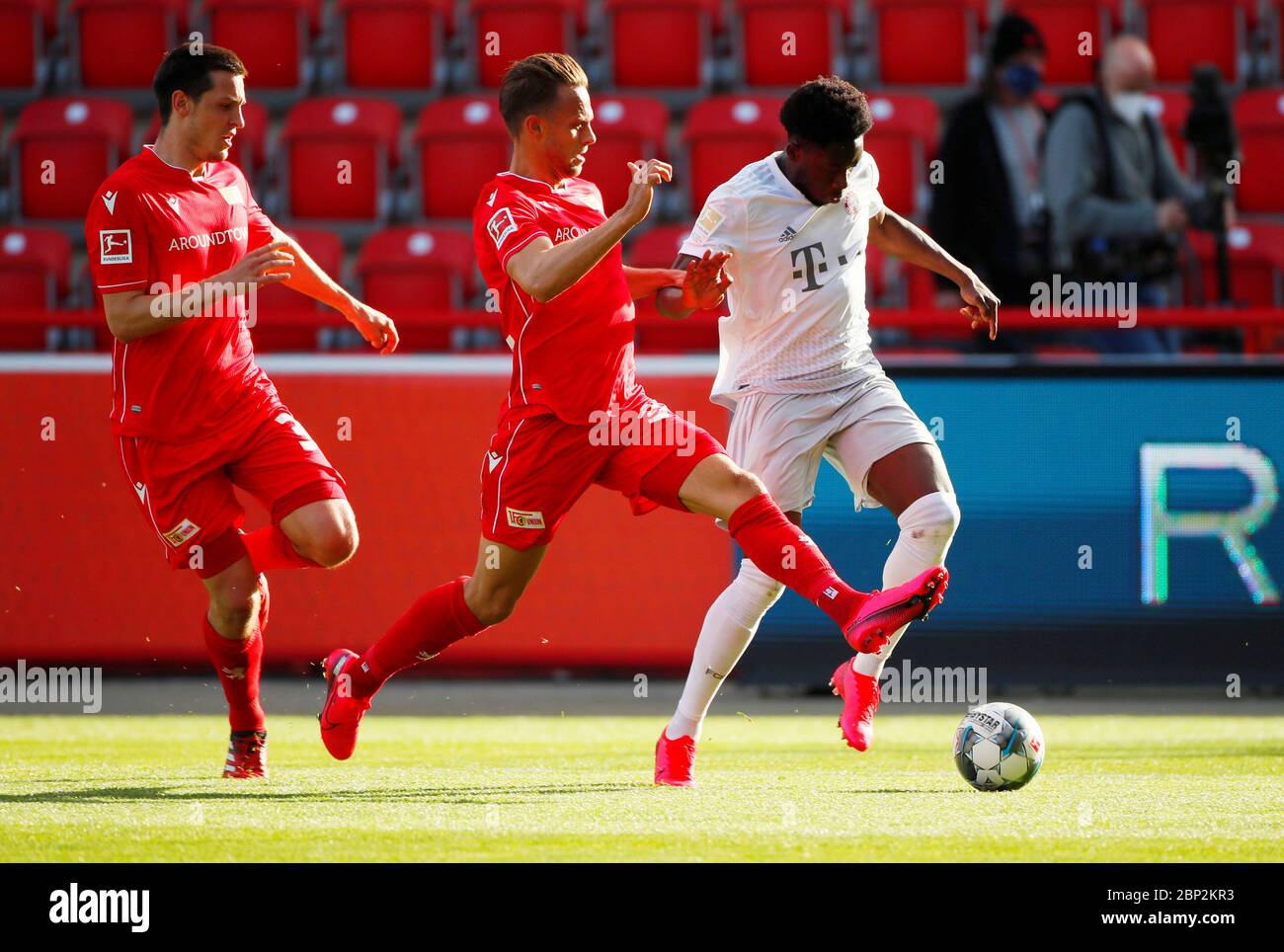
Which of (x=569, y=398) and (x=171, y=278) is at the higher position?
(x=171, y=278)

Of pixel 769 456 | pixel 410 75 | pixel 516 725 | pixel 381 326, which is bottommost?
pixel 516 725

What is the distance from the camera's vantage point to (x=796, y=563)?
557cm

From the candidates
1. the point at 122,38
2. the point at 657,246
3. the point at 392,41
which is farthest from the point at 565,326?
the point at 122,38

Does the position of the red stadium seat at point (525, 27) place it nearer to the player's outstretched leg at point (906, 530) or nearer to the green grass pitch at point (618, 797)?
the green grass pitch at point (618, 797)

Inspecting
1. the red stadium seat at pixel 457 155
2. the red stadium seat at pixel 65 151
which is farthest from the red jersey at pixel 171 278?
the red stadium seat at pixel 65 151

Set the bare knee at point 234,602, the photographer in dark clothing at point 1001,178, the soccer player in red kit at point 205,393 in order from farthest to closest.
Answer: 1. the photographer in dark clothing at point 1001,178
2. the bare knee at point 234,602
3. the soccer player in red kit at point 205,393

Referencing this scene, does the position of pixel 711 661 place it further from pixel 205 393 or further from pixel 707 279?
pixel 205 393

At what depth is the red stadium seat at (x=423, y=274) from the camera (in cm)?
1106

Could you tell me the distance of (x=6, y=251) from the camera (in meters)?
11.4

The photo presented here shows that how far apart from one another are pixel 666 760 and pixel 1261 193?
→ 7813 millimetres

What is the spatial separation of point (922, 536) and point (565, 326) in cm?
127

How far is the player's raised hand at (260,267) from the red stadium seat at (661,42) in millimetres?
7605
